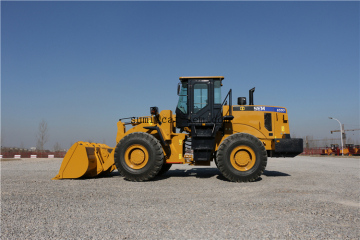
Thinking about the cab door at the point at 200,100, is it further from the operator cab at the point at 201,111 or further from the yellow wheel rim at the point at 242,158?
the yellow wheel rim at the point at 242,158

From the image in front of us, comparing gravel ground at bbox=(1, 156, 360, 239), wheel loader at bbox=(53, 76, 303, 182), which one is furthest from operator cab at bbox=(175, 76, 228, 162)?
gravel ground at bbox=(1, 156, 360, 239)

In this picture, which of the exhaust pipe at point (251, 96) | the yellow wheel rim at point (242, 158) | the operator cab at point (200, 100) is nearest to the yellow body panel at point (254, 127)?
the exhaust pipe at point (251, 96)

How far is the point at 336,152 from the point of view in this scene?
3572 cm

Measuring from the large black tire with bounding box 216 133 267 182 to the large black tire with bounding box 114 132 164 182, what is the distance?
1.94 metres

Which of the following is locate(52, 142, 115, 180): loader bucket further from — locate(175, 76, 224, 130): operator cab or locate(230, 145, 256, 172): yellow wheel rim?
locate(230, 145, 256, 172): yellow wheel rim

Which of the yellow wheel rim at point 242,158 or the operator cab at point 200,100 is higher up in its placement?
the operator cab at point 200,100

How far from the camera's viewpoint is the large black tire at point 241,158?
7.52 metres

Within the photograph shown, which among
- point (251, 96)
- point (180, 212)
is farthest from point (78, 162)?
point (251, 96)

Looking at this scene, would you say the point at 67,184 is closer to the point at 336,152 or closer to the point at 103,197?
the point at 103,197

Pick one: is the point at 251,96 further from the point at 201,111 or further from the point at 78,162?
the point at 78,162

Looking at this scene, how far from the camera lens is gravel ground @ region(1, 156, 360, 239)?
3.33 meters

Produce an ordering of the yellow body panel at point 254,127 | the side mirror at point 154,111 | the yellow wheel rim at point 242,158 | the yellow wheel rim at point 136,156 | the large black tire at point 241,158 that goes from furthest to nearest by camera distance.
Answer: the yellow body panel at point 254,127, the side mirror at point 154,111, the yellow wheel rim at point 136,156, the yellow wheel rim at point 242,158, the large black tire at point 241,158

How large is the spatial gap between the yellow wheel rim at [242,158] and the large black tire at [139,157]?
88.7 inches

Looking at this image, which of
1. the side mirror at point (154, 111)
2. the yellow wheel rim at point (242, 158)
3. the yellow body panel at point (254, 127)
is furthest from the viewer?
the yellow body panel at point (254, 127)
